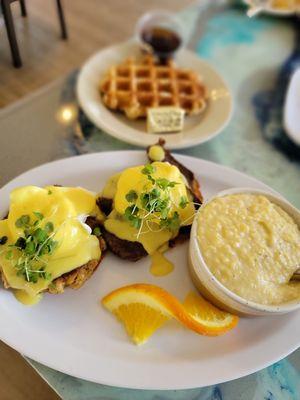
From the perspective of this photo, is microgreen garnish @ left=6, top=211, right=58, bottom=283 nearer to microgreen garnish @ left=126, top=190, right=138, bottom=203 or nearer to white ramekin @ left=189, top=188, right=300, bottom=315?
microgreen garnish @ left=126, top=190, right=138, bottom=203

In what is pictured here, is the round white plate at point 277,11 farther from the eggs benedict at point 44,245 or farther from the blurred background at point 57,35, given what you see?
the eggs benedict at point 44,245

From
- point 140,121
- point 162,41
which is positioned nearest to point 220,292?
point 140,121

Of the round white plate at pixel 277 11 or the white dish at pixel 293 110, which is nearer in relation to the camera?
the white dish at pixel 293 110

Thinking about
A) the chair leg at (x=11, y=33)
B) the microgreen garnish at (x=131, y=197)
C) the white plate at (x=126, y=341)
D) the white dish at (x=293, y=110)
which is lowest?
the white plate at (x=126, y=341)

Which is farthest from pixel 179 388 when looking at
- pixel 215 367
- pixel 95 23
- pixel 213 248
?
pixel 95 23

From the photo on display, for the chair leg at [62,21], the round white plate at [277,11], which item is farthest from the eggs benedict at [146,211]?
the round white plate at [277,11]

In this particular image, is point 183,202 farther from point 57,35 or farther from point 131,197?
point 57,35

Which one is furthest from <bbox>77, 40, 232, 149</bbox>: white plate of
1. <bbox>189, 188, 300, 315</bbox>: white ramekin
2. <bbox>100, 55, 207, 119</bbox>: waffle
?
<bbox>189, 188, 300, 315</bbox>: white ramekin
